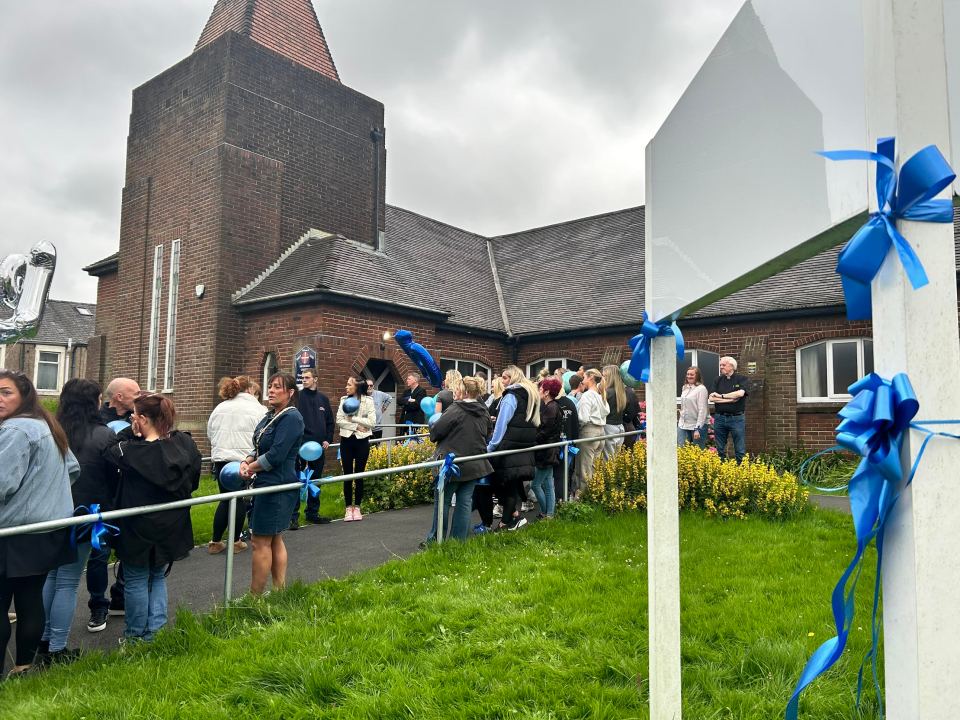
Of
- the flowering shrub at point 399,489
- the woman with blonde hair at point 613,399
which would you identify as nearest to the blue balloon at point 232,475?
the flowering shrub at point 399,489

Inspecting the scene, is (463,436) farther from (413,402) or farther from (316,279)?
(316,279)

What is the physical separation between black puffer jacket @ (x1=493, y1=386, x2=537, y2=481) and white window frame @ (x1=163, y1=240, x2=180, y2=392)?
12429mm

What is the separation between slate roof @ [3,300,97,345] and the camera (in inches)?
1592

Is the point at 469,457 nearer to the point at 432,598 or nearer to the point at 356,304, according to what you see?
the point at 432,598

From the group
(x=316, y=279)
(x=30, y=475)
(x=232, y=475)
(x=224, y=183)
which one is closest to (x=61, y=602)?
(x=30, y=475)

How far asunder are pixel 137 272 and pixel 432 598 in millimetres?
17019

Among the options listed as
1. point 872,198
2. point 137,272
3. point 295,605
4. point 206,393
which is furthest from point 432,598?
point 137,272

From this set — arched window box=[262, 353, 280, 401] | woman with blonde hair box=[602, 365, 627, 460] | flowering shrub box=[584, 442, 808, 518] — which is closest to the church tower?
arched window box=[262, 353, 280, 401]

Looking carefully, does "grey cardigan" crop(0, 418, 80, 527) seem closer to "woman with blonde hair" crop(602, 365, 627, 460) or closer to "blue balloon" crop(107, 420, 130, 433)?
"blue balloon" crop(107, 420, 130, 433)

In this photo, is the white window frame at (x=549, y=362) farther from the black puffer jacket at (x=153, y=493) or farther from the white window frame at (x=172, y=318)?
the black puffer jacket at (x=153, y=493)

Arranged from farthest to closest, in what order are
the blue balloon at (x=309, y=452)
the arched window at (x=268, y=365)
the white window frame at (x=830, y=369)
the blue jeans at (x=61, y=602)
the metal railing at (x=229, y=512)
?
the arched window at (x=268, y=365) < the white window frame at (x=830, y=369) < the blue balloon at (x=309, y=452) < the blue jeans at (x=61, y=602) < the metal railing at (x=229, y=512)

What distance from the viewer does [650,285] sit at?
249 centimetres

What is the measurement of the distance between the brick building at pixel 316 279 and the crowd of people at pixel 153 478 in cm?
745

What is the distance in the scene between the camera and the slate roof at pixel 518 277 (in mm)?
15680
